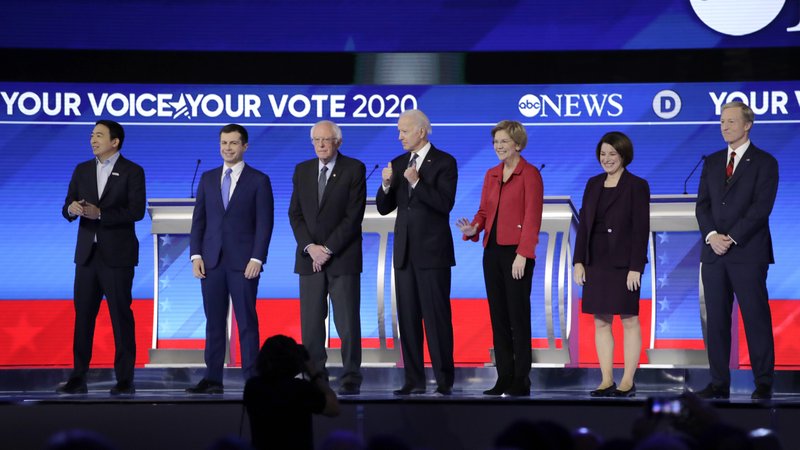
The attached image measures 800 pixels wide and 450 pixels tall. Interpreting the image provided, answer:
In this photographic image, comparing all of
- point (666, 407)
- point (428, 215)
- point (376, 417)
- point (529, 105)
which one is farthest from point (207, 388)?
point (529, 105)

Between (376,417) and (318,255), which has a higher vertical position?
(318,255)

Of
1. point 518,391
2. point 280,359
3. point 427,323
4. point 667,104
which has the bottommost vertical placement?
point 518,391

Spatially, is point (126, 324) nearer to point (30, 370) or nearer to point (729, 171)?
Result: point (30, 370)

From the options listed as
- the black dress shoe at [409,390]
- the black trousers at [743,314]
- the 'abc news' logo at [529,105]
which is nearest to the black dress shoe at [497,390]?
the black dress shoe at [409,390]

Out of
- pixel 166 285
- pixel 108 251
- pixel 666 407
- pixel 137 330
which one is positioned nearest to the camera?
pixel 666 407

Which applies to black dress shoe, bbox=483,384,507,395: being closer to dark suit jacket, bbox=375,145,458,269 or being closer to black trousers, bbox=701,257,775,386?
dark suit jacket, bbox=375,145,458,269

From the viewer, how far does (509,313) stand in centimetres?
611

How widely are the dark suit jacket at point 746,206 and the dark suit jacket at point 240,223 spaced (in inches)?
89.2

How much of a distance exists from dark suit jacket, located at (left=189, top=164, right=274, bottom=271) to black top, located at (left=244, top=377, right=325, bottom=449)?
2136mm

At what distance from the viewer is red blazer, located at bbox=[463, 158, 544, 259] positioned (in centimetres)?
600

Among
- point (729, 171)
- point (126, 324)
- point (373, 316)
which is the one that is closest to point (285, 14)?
point (373, 316)

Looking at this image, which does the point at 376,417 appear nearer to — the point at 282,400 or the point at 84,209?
the point at 282,400

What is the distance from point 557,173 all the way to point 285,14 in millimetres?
2274

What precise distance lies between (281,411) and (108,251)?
8.31 ft
